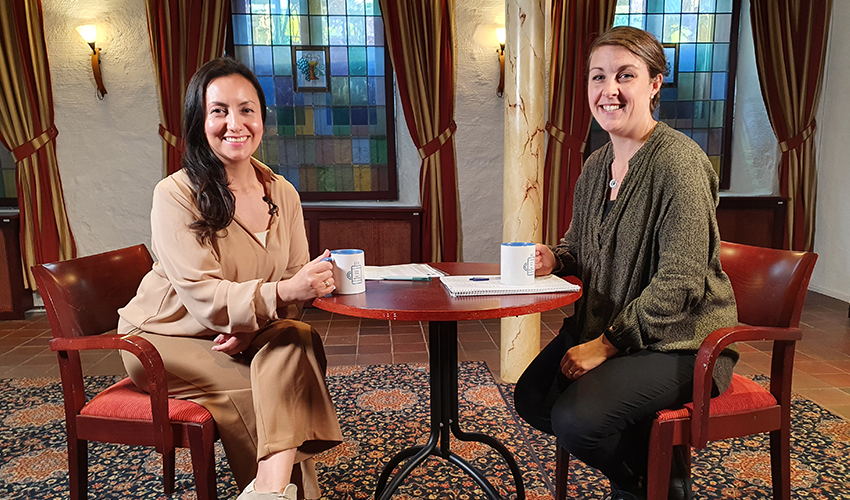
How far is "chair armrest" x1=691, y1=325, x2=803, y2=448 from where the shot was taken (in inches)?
56.2

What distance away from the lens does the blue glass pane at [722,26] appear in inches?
211

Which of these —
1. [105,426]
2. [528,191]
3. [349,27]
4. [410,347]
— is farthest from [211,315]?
[349,27]

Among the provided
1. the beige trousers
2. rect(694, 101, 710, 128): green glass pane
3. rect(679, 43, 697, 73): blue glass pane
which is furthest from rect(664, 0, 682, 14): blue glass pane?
the beige trousers

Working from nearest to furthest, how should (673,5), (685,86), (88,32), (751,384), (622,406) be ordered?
(622,406)
(751,384)
(88,32)
(673,5)
(685,86)

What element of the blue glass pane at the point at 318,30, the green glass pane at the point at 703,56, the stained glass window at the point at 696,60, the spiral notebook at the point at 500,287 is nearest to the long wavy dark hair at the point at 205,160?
the spiral notebook at the point at 500,287

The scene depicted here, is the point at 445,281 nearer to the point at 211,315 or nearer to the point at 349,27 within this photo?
the point at 211,315

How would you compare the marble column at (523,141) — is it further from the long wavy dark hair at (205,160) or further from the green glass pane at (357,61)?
the green glass pane at (357,61)

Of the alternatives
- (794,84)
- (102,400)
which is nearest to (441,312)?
(102,400)

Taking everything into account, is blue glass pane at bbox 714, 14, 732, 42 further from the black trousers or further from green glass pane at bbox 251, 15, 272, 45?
the black trousers

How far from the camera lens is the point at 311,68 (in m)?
5.06

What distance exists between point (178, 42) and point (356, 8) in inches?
Answer: 60.4

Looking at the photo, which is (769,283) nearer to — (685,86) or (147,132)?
(685,86)

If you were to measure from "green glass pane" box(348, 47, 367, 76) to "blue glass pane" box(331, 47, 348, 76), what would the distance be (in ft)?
0.12

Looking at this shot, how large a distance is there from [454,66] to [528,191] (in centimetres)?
222
